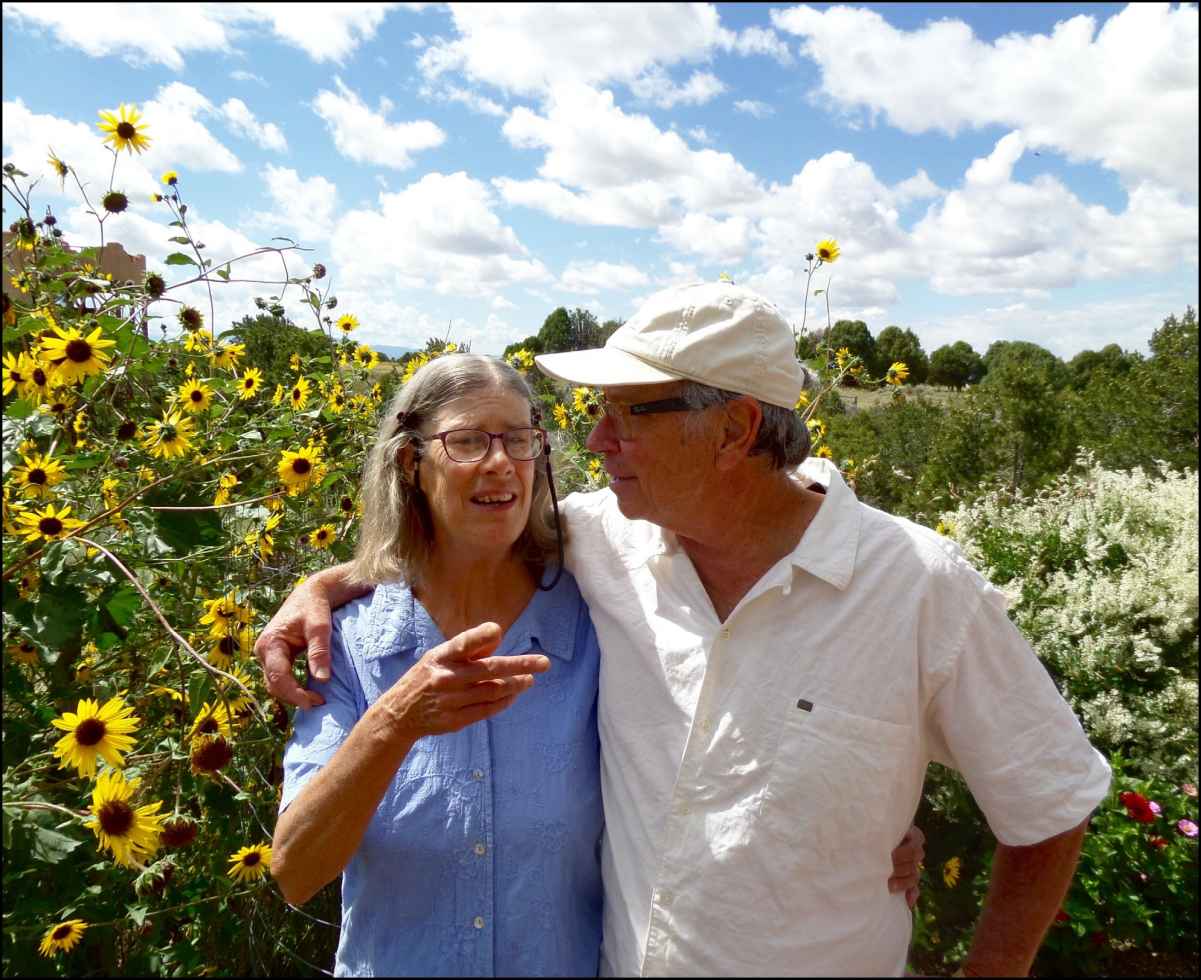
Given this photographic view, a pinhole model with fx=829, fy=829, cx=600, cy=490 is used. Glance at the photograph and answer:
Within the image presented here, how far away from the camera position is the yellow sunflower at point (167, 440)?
2277 mm

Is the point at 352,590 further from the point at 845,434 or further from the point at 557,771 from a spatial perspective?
the point at 845,434

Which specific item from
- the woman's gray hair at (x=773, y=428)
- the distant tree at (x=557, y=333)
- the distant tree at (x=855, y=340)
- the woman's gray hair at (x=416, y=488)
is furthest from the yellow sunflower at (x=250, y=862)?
the distant tree at (x=855, y=340)

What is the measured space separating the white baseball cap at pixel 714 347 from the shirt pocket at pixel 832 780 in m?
0.64

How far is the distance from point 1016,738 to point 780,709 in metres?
0.39

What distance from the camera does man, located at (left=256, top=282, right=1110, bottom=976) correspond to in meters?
1.40

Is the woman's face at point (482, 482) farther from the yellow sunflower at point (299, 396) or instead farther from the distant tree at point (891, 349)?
the distant tree at point (891, 349)

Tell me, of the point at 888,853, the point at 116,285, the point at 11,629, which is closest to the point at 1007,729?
the point at 888,853

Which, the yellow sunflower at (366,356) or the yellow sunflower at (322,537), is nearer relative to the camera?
the yellow sunflower at (322,537)

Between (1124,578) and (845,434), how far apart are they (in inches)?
450

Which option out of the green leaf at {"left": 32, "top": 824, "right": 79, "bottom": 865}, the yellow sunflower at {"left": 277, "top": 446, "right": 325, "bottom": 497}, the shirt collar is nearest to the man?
the shirt collar

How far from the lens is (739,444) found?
1.70 metres

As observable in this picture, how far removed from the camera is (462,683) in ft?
4.07

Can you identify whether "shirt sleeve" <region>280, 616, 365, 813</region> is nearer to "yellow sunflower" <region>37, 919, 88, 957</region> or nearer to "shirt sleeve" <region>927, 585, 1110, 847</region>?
"yellow sunflower" <region>37, 919, 88, 957</region>

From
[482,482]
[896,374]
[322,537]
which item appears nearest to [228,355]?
[322,537]
